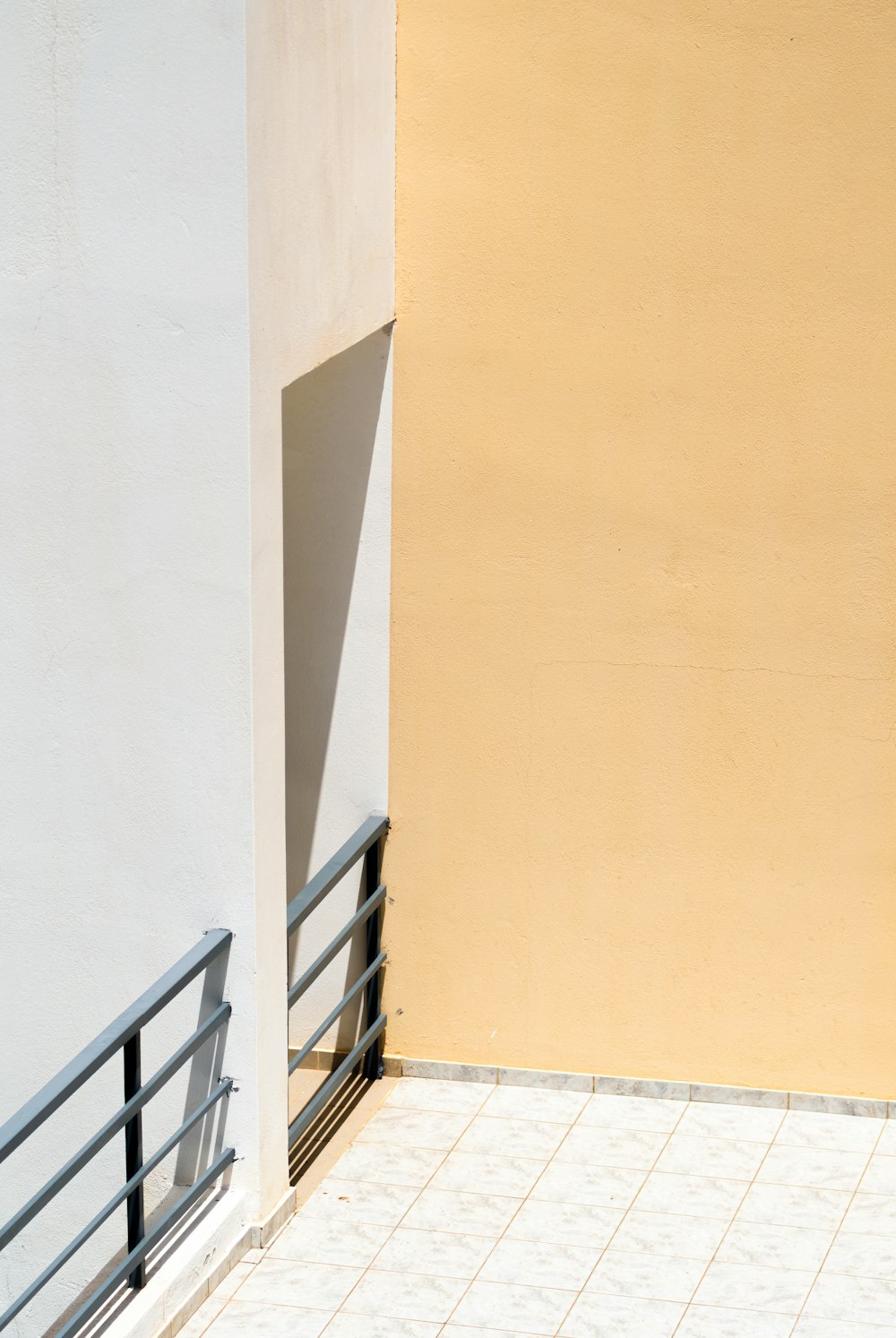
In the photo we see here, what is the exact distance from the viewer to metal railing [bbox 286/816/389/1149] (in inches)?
232

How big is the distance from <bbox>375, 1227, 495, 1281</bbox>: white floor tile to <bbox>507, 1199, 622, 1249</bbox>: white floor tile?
15 centimetres

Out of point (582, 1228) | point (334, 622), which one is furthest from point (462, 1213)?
point (334, 622)

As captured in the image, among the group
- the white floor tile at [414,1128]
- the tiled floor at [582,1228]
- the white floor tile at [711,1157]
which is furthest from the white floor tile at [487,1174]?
the white floor tile at [711,1157]

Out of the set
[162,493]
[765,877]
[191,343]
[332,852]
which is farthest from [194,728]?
[765,877]

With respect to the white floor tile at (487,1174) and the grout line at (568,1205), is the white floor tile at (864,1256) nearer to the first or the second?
the grout line at (568,1205)

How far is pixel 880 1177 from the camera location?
19.7 feet

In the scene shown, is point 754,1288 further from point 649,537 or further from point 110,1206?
point 649,537

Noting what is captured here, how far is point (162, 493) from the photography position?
16.4ft

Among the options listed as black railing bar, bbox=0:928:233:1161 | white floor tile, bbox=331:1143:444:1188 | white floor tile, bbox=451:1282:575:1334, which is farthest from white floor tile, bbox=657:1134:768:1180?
black railing bar, bbox=0:928:233:1161

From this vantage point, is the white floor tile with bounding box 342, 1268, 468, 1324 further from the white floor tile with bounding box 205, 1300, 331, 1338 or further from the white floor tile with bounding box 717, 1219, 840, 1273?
the white floor tile with bounding box 717, 1219, 840, 1273

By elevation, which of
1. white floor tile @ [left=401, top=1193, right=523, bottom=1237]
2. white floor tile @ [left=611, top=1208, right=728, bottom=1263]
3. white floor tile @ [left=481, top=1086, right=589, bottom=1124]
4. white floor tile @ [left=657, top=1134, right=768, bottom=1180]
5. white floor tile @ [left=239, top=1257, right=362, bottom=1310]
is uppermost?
white floor tile @ [left=239, top=1257, right=362, bottom=1310]

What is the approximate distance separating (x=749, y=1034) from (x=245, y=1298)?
2288 mm

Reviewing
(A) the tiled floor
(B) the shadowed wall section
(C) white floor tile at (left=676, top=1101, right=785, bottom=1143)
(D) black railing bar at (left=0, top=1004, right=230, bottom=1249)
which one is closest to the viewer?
(D) black railing bar at (left=0, top=1004, right=230, bottom=1249)

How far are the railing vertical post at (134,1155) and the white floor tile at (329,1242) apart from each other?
639 millimetres
